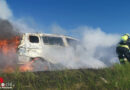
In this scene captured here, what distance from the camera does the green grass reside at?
528 centimetres

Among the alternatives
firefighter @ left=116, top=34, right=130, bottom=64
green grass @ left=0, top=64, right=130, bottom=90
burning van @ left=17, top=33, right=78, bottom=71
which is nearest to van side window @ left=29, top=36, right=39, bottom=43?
burning van @ left=17, top=33, right=78, bottom=71

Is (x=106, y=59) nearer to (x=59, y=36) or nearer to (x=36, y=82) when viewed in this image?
(x=59, y=36)

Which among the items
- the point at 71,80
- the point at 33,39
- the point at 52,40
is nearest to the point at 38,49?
the point at 33,39

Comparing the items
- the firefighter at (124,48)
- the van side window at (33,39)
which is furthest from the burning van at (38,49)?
the firefighter at (124,48)

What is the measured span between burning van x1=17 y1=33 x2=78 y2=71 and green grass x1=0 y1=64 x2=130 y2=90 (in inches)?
117

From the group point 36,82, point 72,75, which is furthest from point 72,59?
point 36,82

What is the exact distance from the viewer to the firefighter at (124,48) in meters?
8.78

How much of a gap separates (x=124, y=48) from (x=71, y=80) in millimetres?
3810

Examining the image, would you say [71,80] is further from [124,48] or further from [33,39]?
[33,39]

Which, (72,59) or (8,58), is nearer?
(8,58)

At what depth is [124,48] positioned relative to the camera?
8805 mm

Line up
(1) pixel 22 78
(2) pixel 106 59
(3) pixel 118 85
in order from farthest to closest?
1. (2) pixel 106 59
2. (1) pixel 22 78
3. (3) pixel 118 85

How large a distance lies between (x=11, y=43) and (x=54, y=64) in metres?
2.21

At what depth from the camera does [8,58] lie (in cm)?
950
